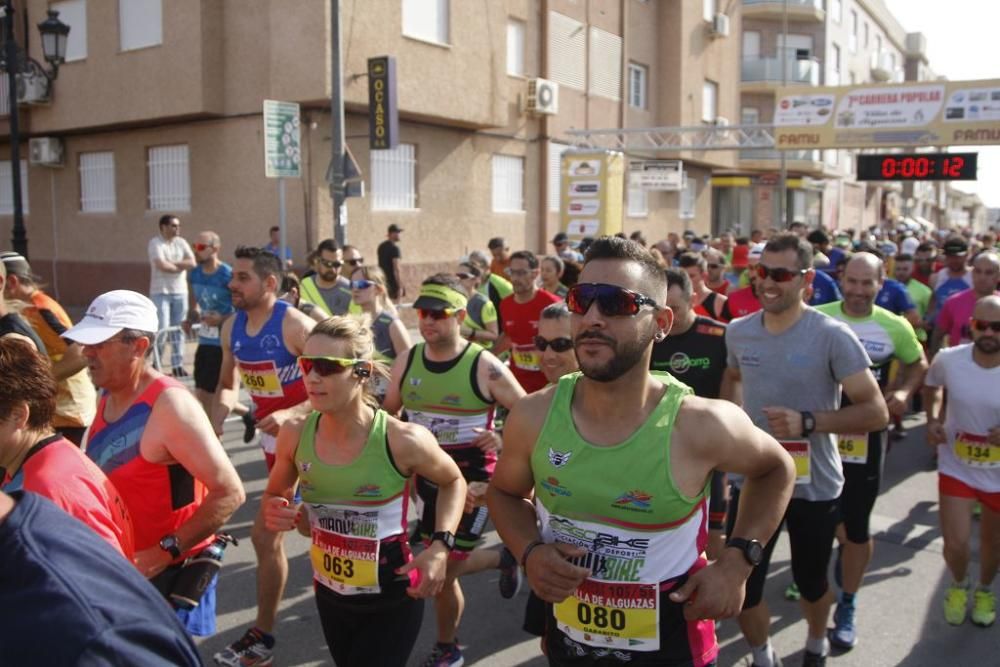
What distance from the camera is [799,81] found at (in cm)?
4162

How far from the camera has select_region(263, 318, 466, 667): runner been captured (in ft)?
11.7

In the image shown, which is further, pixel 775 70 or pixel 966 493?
pixel 775 70

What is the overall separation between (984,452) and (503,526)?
358 cm

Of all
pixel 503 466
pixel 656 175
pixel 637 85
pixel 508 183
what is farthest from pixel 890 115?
pixel 503 466

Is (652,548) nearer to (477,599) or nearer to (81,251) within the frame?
(477,599)

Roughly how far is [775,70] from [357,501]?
138 feet

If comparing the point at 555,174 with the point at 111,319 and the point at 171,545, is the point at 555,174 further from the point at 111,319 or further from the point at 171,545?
the point at 171,545

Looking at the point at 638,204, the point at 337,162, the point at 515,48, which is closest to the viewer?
the point at 337,162

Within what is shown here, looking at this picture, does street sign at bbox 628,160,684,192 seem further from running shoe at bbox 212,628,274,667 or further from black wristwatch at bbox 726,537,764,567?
black wristwatch at bbox 726,537,764,567

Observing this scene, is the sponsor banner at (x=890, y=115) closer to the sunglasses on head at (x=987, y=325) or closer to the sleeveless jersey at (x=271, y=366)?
the sunglasses on head at (x=987, y=325)

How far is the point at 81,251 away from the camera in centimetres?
2033

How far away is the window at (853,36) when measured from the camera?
4862 cm

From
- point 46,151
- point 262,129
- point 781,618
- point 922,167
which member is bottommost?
point 781,618

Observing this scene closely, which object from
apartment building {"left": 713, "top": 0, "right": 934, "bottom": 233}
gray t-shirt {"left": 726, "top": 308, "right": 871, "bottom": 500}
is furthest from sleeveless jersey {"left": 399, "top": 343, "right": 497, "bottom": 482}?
apartment building {"left": 713, "top": 0, "right": 934, "bottom": 233}
